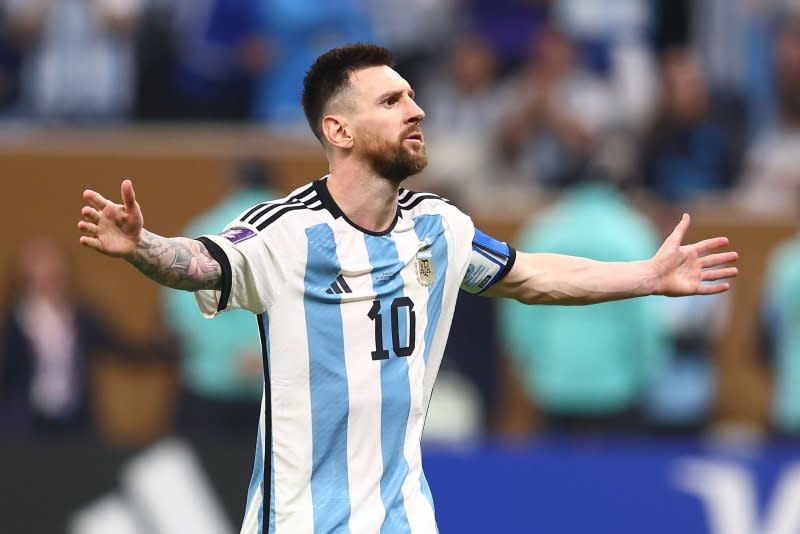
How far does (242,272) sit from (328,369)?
39 cm

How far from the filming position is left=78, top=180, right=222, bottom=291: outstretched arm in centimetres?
461

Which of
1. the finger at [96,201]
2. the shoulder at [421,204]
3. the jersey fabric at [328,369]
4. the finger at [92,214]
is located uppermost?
the finger at [96,201]

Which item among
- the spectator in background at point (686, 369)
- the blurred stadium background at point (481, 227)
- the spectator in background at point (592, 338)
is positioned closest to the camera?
the blurred stadium background at point (481, 227)

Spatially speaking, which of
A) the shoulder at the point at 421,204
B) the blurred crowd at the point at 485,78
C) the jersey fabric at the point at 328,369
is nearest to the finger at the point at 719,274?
the shoulder at the point at 421,204

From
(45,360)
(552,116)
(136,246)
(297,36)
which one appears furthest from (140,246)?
(297,36)

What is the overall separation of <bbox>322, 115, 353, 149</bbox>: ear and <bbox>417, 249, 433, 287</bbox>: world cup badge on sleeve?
16.0 inches

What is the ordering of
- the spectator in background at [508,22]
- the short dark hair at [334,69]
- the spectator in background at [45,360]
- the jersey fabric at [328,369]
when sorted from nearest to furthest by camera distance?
the jersey fabric at [328,369]
the short dark hair at [334,69]
the spectator in background at [45,360]
the spectator in background at [508,22]

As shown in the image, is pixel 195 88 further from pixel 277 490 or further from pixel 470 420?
pixel 277 490

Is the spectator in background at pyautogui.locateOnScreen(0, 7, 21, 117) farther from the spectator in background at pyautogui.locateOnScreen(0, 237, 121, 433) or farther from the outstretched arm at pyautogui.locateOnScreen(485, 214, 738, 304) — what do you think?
the outstretched arm at pyautogui.locateOnScreen(485, 214, 738, 304)

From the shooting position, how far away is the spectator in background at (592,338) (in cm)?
923

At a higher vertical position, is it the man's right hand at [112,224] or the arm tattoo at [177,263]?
the man's right hand at [112,224]

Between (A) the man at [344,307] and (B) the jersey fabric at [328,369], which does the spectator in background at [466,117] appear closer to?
(A) the man at [344,307]

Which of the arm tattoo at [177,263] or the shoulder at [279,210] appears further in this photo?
the shoulder at [279,210]

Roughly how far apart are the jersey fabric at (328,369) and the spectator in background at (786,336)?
4.79 m
